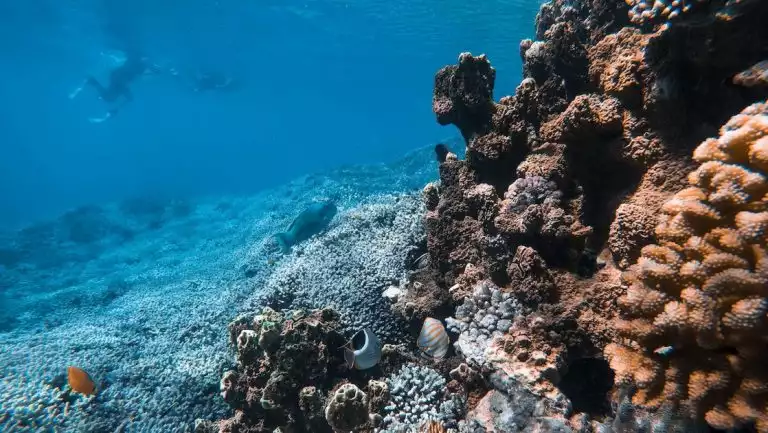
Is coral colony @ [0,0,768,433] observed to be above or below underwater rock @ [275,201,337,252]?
below

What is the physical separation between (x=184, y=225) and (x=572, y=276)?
2497 cm

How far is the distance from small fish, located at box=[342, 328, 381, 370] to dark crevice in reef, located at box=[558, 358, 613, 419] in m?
1.79

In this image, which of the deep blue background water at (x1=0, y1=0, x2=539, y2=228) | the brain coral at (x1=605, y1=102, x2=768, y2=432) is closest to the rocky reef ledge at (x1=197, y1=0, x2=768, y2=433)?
the brain coral at (x1=605, y1=102, x2=768, y2=432)

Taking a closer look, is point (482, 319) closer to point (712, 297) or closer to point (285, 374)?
point (712, 297)

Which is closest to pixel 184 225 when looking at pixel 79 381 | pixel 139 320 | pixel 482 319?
pixel 139 320

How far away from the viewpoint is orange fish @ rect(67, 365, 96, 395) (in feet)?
17.3

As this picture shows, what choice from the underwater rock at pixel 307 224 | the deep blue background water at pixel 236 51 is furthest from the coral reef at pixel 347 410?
the deep blue background water at pixel 236 51

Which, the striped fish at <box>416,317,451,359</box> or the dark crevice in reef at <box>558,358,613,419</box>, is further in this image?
the striped fish at <box>416,317,451,359</box>

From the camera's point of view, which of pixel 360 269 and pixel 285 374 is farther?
pixel 360 269

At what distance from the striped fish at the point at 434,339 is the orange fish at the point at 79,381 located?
15.7 feet

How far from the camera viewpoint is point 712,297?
202 cm

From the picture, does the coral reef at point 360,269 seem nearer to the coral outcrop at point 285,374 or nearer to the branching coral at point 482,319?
→ the coral outcrop at point 285,374

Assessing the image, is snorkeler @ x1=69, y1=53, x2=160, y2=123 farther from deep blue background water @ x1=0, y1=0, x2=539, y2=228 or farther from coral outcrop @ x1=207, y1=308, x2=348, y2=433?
coral outcrop @ x1=207, y1=308, x2=348, y2=433

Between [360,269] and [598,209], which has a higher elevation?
[360,269]
